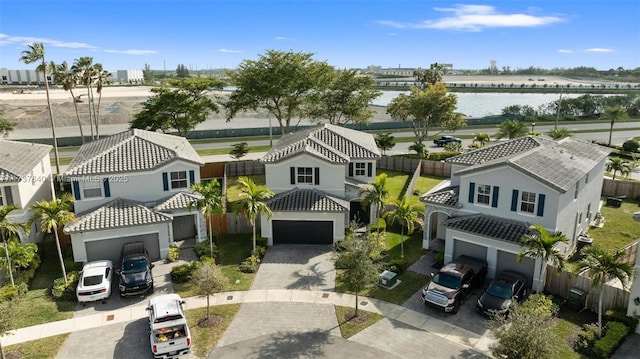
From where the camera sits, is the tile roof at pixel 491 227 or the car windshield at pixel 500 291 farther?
the tile roof at pixel 491 227

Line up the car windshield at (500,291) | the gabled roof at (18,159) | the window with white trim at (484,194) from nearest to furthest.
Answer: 1. the car windshield at (500,291)
2. the window with white trim at (484,194)
3. the gabled roof at (18,159)

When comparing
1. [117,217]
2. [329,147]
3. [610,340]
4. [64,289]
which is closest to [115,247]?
[117,217]

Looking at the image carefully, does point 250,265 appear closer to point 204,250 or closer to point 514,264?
point 204,250

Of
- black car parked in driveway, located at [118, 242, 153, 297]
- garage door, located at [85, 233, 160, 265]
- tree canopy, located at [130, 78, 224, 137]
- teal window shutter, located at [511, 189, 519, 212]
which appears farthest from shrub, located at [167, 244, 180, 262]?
tree canopy, located at [130, 78, 224, 137]

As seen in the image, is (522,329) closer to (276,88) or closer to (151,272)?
(151,272)

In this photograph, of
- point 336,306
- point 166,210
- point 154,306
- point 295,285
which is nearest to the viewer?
point 154,306

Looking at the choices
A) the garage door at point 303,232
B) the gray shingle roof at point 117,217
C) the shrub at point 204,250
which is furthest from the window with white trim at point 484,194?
the gray shingle roof at point 117,217

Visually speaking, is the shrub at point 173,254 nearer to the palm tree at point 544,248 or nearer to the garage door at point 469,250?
the garage door at point 469,250

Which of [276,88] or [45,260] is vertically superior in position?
[276,88]

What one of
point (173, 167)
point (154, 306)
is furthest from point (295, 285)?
point (173, 167)
